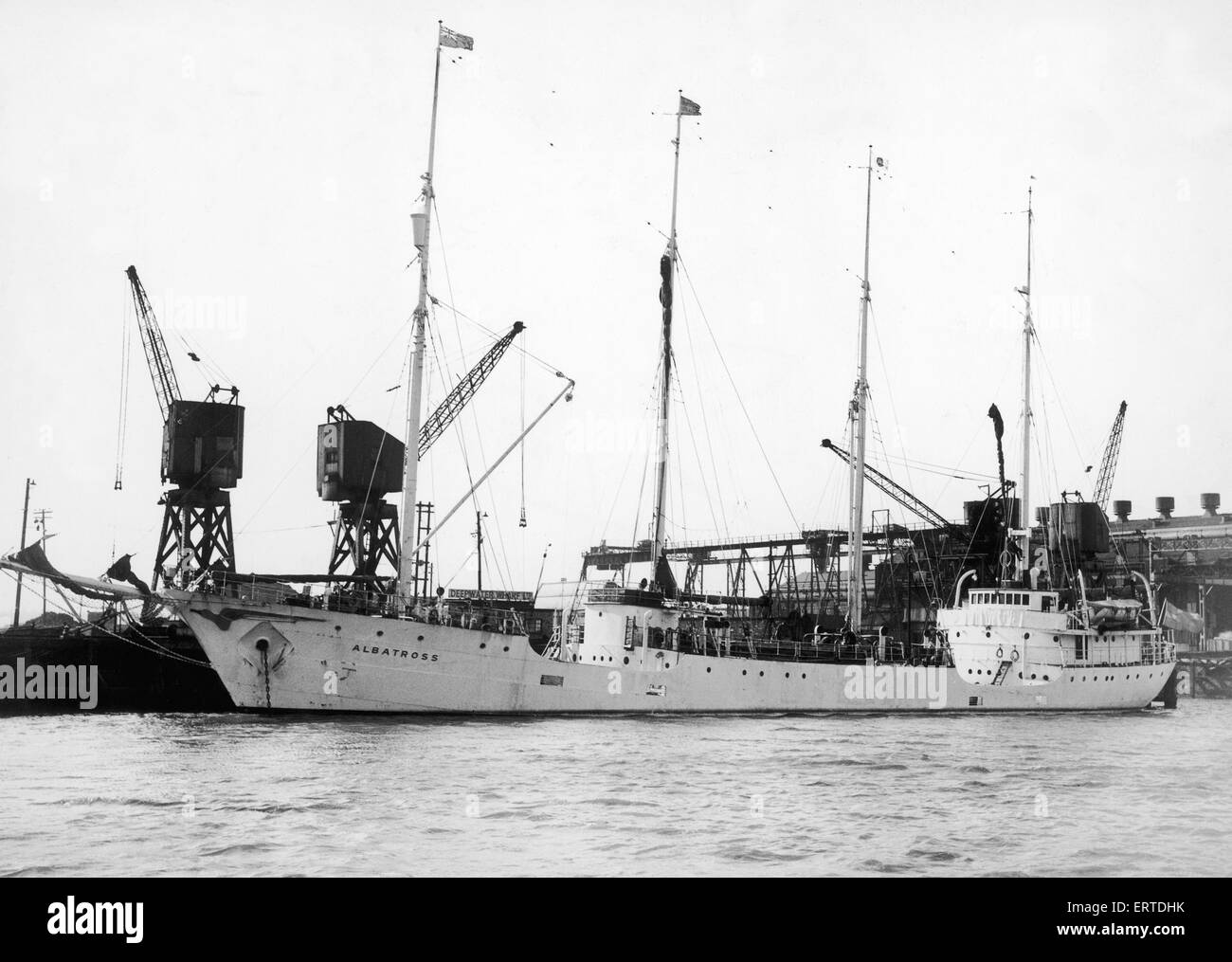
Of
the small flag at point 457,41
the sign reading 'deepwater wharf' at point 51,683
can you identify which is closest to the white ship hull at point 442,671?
the sign reading 'deepwater wharf' at point 51,683

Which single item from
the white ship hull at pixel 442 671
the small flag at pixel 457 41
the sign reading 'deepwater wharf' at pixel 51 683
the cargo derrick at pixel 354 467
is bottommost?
the sign reading 'deepwater wharf' at pixel 51 683

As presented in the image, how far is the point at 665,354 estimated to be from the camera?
180 ft

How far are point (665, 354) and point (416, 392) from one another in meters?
15.8

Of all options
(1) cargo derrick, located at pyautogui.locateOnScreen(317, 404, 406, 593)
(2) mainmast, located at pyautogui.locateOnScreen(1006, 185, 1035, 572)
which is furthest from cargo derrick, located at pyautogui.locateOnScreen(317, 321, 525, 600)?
(2) mainmast, located at pyautogui.locateOnScreen(1006, 185, 1035, 572)

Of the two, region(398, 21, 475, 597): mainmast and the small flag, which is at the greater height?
the small flag

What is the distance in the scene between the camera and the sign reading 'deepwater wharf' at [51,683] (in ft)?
164

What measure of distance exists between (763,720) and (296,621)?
20666mm

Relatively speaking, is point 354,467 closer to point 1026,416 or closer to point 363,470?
point 363,470

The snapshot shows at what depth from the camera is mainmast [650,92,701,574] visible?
51.8 m

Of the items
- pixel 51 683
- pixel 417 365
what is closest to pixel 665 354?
pixel 417 365

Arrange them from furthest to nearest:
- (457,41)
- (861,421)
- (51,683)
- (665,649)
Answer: (861,421)
(51,683)
(665,649)
(457,41)

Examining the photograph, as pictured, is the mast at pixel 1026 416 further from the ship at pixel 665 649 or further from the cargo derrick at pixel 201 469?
the cargo derrick at pixel 201 469

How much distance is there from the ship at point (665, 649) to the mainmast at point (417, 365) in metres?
0.09

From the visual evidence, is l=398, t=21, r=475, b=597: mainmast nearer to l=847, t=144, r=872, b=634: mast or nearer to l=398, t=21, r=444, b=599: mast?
l=398, t=21, r=444, b=599: mast
